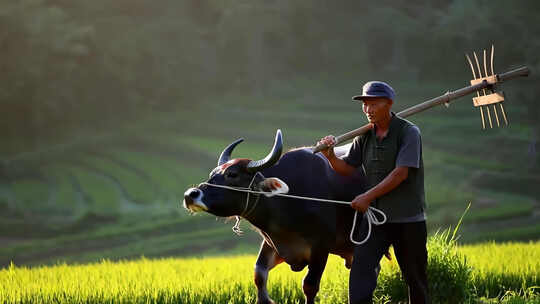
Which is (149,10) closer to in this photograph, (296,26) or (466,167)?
(296,26)

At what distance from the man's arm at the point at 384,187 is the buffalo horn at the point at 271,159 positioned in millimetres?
831

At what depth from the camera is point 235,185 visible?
18.4 feet

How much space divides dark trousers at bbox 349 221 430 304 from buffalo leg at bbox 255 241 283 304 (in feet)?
4.35

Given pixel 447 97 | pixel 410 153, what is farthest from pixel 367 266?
pixel 447 97

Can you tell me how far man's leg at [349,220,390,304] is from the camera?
16.1 feet

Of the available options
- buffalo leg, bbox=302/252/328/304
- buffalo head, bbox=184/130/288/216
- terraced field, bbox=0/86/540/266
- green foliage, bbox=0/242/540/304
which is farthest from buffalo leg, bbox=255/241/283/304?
terraced field, bbox=0/86/540/266

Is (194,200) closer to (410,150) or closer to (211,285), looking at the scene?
(410,150)

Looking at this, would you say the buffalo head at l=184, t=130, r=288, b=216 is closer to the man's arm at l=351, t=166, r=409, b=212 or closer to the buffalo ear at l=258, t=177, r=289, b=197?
the buffalo ear at l=258, t=177, r=289, b=197

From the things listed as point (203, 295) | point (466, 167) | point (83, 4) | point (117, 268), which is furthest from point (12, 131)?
point (203, 295)

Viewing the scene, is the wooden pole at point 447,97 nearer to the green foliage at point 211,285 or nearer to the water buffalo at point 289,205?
the water buffalo at point 289,205

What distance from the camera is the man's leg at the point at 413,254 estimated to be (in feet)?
16.4

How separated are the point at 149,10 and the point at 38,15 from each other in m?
9.91

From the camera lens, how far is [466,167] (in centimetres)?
3078

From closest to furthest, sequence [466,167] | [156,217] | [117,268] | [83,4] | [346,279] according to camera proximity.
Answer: [346,279] < [117,268] < [156,217] < [466,167] < [83,4]
